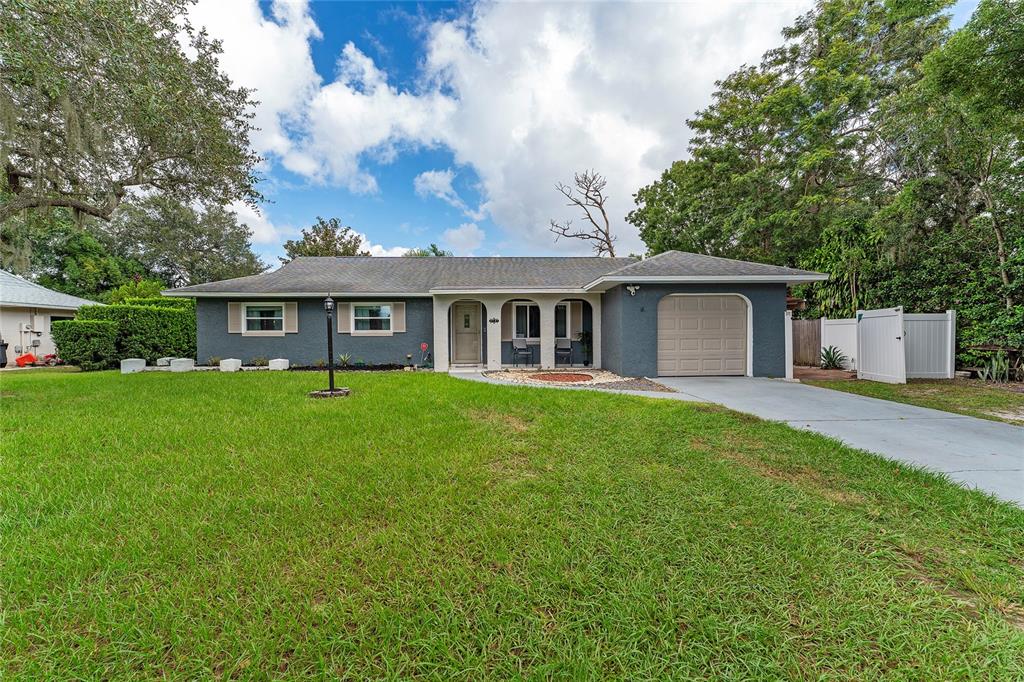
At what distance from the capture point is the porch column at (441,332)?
38.3 feet

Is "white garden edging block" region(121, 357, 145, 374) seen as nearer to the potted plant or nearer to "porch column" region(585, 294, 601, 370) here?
the potted plant

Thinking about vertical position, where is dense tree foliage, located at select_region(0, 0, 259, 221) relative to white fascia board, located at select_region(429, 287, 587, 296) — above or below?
above

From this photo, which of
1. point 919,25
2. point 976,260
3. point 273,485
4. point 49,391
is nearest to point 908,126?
point 976,260

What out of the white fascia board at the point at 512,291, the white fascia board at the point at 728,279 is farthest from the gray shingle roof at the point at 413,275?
the white fascia board at the point at 728,279

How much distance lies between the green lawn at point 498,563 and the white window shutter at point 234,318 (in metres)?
8.39

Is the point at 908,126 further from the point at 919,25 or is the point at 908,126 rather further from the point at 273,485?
the point at 273,485

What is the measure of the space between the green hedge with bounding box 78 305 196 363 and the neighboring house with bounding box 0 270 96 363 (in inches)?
191

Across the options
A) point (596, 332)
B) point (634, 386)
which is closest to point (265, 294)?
point (596, 332)

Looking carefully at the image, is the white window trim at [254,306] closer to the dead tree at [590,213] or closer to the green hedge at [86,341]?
the green hedge at [86,341]

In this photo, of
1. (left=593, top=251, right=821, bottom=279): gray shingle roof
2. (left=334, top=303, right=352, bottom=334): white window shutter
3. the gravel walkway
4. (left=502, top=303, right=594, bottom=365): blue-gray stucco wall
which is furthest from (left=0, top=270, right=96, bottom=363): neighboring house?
(left=593, top=251, right=821, bottom=279): gray shingle roof

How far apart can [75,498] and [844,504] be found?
6.02 m

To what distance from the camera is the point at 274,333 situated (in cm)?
1216

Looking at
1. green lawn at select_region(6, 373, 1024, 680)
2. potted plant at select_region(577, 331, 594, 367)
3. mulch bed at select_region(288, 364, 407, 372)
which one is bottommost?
green lawn at select_region(6, 373, 1024, 680)

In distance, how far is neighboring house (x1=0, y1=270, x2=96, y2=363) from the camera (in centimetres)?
1561
